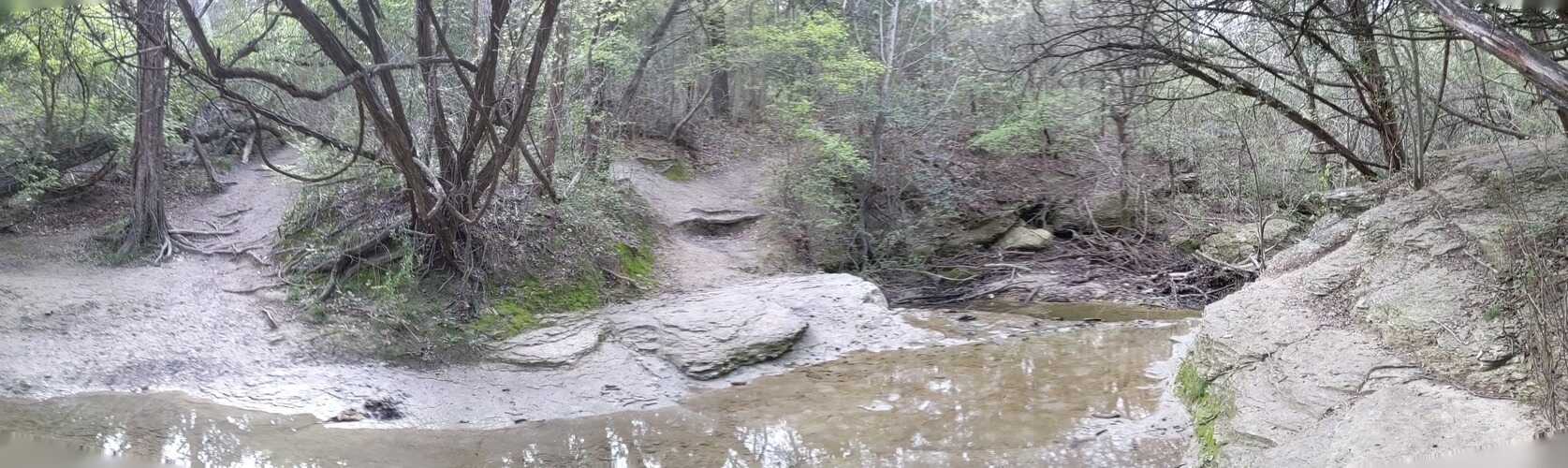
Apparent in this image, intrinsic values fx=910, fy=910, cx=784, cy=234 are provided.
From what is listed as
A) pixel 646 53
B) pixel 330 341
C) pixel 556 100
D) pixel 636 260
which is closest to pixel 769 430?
pixel 330 341

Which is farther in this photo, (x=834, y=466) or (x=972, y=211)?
(x=972, y=211)

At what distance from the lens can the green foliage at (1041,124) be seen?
16766mm

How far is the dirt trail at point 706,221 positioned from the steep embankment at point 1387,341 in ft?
26.2

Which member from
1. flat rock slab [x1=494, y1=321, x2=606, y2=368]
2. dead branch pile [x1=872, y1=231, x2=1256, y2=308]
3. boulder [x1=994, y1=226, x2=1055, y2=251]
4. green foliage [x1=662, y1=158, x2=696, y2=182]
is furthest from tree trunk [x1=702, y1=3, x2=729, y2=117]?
flat rock slab [x1=494, y1=321, x2=606, y2=368]

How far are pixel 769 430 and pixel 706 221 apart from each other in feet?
28.8

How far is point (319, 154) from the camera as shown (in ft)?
37.2

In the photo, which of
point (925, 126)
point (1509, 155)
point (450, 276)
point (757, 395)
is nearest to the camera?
point (1509, 155)

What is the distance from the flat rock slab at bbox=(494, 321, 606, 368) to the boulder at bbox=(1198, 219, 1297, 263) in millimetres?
9776

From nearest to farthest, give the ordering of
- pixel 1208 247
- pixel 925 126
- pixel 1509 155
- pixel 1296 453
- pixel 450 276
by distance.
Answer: pixel 1296 453
pixel 1509 155
pixel 450 276
pixel 1208 247
pixel 925 126

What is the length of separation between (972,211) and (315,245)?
11.7 metres

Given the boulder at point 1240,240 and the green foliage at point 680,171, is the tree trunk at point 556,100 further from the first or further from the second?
the boulder at point 1240,240

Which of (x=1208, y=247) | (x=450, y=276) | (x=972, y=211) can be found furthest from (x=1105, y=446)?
(x=972, y=211)

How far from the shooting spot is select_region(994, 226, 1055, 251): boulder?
17.3 m

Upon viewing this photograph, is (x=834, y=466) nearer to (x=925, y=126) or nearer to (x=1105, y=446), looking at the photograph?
(x=1105, y=446)
